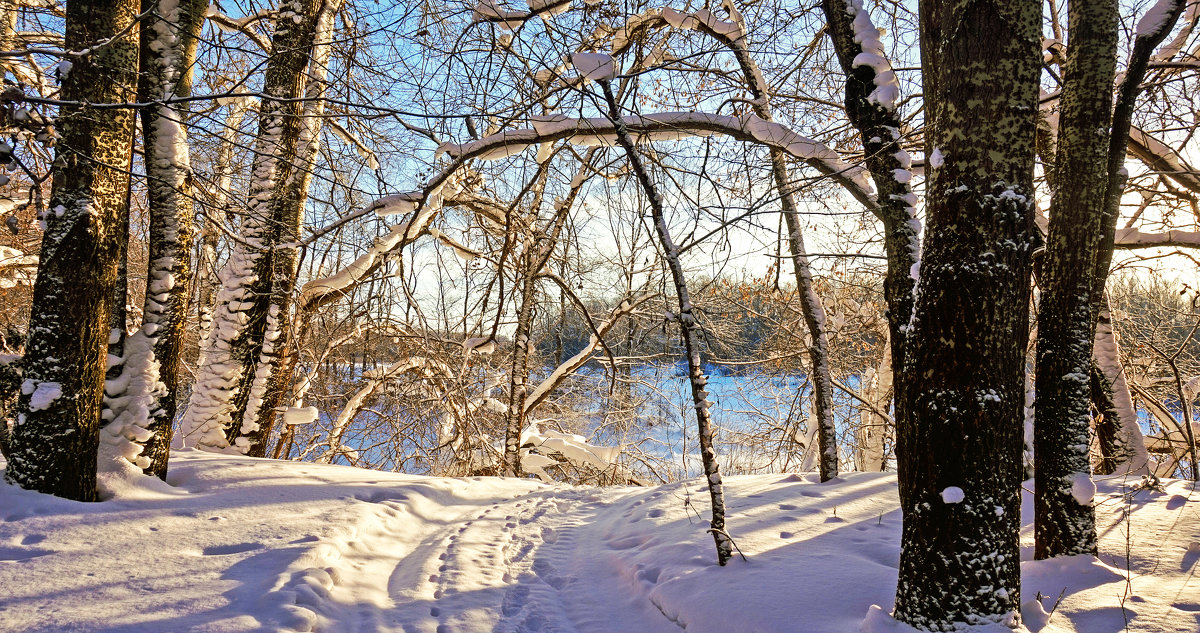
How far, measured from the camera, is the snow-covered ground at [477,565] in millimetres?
2957

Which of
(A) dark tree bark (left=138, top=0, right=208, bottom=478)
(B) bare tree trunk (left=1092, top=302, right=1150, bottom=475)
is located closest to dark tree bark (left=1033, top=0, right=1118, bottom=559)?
(B) bare tree trunk (left=1092, top=302, right=1150, bottom=475)

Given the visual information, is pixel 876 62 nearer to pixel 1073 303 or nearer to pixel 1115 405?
pixel 1073 303

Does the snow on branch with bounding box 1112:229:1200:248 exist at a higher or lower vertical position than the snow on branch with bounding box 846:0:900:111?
lower

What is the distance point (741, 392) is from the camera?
13.6 meters

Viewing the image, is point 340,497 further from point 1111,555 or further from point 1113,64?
point 1113,64

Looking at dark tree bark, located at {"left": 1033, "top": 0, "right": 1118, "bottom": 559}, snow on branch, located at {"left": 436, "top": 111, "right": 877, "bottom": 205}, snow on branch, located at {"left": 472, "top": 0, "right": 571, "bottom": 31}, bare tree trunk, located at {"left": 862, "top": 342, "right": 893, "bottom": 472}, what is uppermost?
snow on branch, located at {"left": 472, "top": 0, "right": 571, "bottom": 31}

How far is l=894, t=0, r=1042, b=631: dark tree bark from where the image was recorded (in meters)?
2.65

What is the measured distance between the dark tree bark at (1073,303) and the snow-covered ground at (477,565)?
31cm

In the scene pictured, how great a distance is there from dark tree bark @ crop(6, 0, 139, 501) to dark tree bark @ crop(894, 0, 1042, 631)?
4897mm

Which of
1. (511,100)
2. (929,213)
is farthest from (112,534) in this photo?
(929,213)

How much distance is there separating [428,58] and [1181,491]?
278 inches

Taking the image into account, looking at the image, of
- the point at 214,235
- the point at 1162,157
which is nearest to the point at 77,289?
the point at 214,235

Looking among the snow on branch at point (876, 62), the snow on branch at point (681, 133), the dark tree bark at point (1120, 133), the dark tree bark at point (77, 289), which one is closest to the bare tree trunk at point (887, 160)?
the snow on branch at point (876, 62)

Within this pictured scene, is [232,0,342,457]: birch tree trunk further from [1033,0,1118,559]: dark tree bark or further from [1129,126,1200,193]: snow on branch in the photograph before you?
[1129,126,1200,193]: snow on branch
